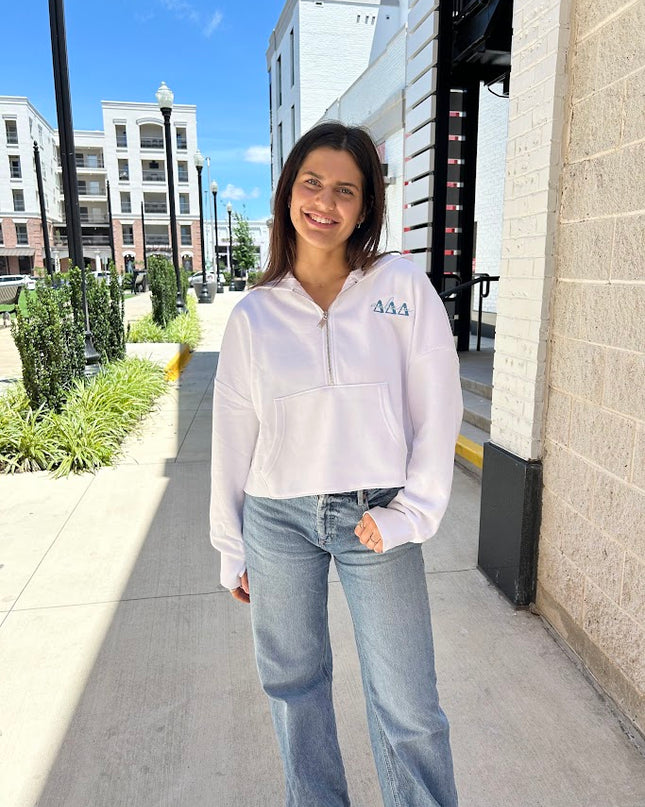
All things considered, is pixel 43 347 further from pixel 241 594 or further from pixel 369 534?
pixel 369 534

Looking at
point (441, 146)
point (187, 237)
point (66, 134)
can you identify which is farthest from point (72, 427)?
point (187, 237)

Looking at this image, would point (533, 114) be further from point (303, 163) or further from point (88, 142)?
point (88, 142)

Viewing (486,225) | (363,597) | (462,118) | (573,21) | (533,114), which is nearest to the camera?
(363,597)

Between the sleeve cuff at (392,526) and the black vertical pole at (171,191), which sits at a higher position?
the black vertical pole at (171,191)

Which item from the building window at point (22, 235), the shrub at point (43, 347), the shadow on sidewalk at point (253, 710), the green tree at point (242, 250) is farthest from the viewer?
the building window at point (22, 235)

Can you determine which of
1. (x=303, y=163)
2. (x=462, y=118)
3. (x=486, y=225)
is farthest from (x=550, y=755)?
(x=486, y=225)

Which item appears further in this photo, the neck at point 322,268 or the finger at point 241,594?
the finger at point 241,594

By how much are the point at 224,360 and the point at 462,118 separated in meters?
8.36

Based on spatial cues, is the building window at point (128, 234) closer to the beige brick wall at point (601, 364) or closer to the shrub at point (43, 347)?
the shrub at point (43, 347)

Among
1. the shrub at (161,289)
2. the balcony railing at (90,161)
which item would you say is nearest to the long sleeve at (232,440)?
the shrub at (161,289)

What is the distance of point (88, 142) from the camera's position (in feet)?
218

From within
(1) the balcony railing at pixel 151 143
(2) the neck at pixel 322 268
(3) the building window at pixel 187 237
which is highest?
(1) the balcony railing at pixel 151 143

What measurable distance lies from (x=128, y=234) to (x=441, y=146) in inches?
2489

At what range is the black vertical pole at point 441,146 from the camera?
7523 mm
